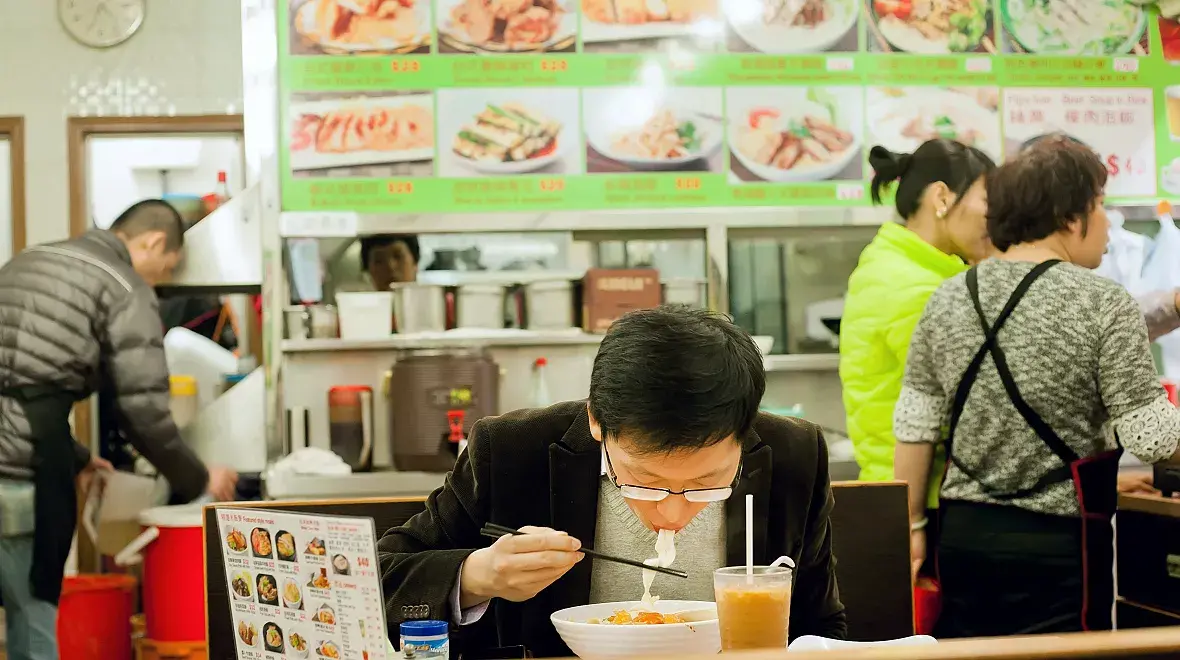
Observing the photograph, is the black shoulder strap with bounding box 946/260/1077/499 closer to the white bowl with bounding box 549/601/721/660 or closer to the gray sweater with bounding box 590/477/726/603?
the gray sweater with bounding box 590/477/726/603

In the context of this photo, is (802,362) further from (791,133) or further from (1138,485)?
(1138,485)

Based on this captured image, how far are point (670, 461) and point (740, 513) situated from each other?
40cm

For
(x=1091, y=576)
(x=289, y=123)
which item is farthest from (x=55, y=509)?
(x=1091, y=576)

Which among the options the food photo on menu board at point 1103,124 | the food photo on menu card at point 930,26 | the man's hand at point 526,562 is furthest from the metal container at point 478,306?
the man's hand at point 526,562

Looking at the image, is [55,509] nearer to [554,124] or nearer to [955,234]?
[554,124]

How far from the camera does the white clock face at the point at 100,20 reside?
640 cm

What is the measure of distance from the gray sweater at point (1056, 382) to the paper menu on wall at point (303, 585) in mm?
1876

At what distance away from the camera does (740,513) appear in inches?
81.6

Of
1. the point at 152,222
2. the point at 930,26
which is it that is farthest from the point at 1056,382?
the point at 152,222

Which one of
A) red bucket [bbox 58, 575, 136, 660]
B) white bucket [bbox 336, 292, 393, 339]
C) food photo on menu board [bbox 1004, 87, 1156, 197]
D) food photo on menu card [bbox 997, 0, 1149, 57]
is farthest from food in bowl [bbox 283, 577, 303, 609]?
food photo on menu card [bbox 997, 0, 1149, 57]

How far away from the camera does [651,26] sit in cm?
461

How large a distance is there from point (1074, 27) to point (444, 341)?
2.76 m

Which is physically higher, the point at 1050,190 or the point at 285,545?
the point at 1050,190

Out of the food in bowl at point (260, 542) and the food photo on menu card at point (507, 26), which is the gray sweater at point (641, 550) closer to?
the food in bowl at point (260, 542)
